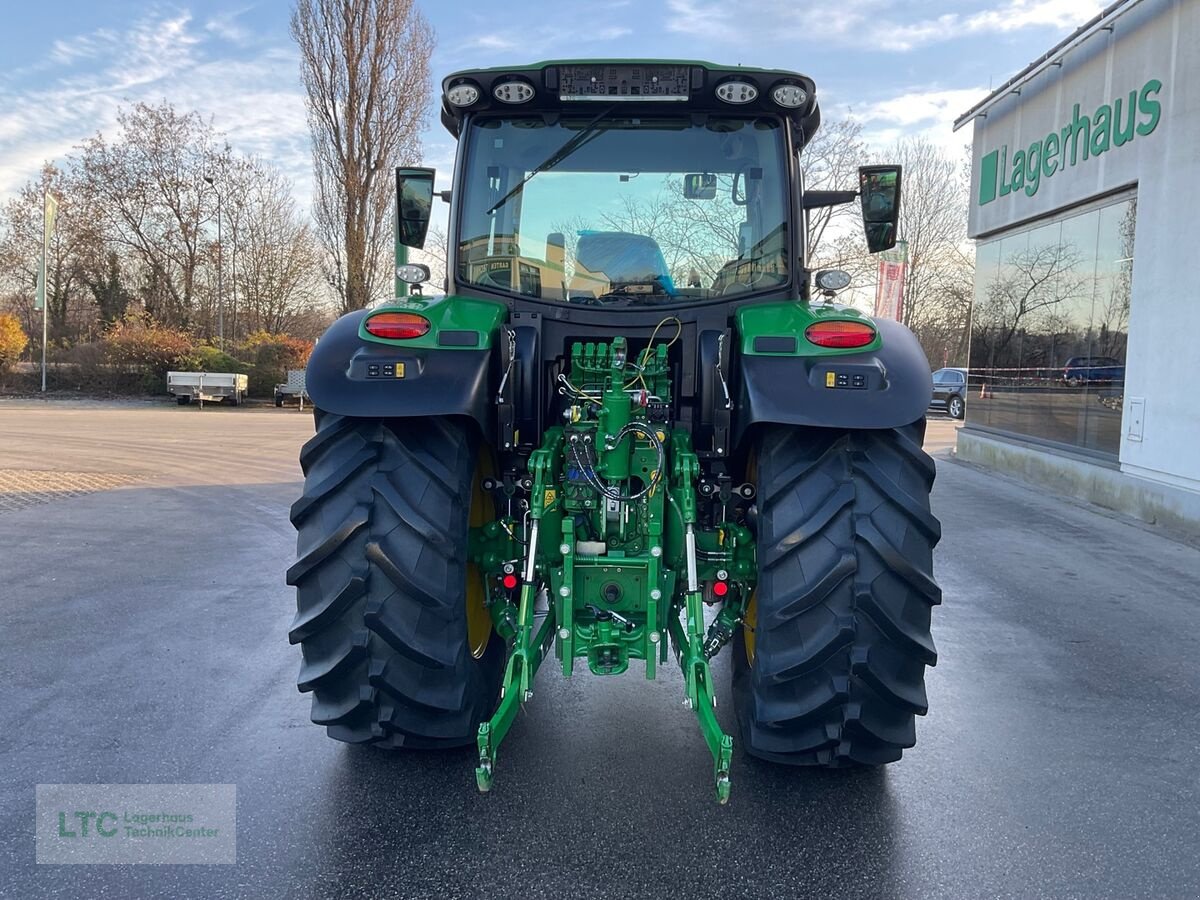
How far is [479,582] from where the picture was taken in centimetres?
363

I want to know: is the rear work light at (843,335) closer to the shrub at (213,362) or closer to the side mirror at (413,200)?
the side mirror at (413,200)

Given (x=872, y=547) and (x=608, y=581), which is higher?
(x=872, y=547)

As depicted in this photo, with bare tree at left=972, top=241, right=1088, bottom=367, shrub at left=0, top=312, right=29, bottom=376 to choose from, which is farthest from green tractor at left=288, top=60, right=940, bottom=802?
shrub at left=0, top=312, right=29, bottom=376

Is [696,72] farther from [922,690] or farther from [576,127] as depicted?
[922,690]

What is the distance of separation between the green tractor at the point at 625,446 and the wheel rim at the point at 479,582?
0.08 ft

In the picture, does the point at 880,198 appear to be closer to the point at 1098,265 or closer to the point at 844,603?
the point at 844,603

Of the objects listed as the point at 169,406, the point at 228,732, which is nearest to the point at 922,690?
the point at 228,732

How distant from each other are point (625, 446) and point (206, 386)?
80.3 feet

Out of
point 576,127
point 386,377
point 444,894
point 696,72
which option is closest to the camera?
point 444,894

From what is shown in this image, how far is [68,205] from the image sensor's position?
101 ft

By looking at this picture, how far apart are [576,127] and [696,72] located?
21.0 inches

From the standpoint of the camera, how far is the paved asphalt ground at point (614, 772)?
2.72 m

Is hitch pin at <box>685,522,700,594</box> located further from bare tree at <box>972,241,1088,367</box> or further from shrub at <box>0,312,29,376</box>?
shrub at <box>0,312,29,376</box>

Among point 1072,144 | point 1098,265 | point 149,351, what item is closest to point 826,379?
point 1098,265
